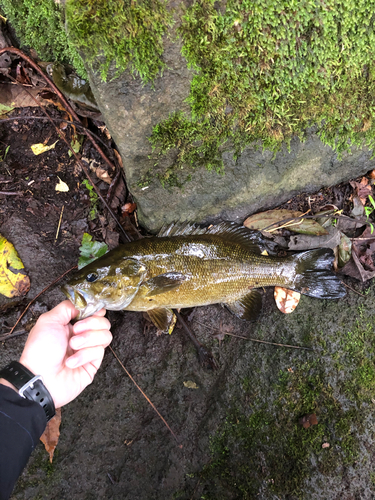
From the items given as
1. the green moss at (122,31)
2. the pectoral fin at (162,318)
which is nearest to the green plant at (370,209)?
the pectoral fin at (162,318)

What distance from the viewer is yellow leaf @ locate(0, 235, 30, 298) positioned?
3.69 m

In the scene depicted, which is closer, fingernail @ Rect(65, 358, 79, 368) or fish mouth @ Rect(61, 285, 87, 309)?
fingernail @ Rect(65, 358, 79, 368)

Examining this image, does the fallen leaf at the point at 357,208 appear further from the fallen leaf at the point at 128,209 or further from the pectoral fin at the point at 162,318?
the fallen leaf at the point at 128,209

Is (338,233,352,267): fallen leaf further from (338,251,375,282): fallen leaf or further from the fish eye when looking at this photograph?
the fish eye

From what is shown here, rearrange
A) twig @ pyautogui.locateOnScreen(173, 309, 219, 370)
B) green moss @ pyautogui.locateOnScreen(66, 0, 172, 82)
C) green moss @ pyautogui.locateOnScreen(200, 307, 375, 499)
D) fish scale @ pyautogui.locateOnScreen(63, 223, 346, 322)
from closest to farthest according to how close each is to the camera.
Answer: green moss @ pyautogui.locateOnScreen(66, 0, 172, 82) < green moss @ pyautogui.locateOnScreen(200, 307, 375, 499) < fish scale @ pyautogui.locateOnScreen(63, 223, 346, 322) < twig @ pyautogui.locateOnScreen(173, 309, 219, 370)

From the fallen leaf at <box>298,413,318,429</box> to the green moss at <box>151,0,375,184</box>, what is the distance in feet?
9.06

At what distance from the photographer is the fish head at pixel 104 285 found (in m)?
3.23

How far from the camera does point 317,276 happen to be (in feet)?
12.1

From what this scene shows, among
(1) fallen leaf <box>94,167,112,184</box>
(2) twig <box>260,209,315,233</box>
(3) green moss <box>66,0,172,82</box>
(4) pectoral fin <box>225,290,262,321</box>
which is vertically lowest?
(4) pectoral fin <box>225,290,262,321</box>

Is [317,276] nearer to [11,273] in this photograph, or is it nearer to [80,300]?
[80,300]

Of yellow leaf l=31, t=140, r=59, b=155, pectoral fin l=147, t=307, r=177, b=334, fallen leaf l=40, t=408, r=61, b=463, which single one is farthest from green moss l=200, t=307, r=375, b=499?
yellow leaf l=31, t=140, r=59, b=155

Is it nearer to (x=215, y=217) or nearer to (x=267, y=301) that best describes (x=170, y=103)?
(x=215, y=217)

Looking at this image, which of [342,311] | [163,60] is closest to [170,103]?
[163,60]

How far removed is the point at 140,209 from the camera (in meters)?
3.67
